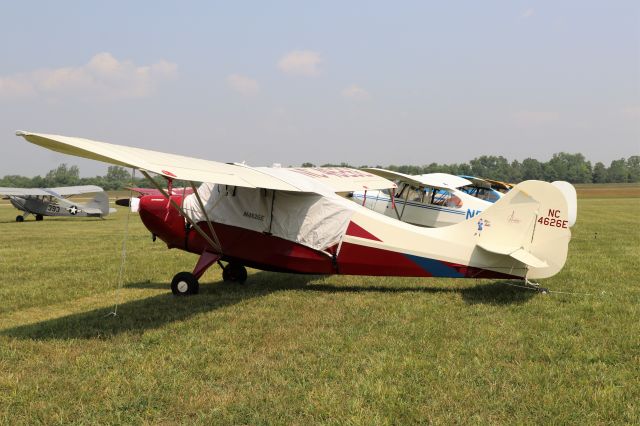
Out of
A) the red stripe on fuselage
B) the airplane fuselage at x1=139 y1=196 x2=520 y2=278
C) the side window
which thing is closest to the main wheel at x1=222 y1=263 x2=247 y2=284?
the airplane fuselage at x1=139 y1=196 x2=520 y2=278

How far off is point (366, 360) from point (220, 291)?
4.12m

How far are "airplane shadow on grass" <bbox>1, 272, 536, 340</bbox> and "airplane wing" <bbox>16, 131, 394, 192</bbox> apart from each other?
1815 millimetres

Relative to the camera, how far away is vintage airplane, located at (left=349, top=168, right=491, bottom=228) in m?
13.4

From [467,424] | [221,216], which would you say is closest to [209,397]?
[467,424]

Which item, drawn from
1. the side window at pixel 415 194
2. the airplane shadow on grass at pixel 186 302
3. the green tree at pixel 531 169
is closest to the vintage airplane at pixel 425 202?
the side window at pixel 415 194

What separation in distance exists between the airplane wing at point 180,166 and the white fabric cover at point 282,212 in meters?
0.29

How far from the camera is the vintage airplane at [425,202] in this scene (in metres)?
13.4

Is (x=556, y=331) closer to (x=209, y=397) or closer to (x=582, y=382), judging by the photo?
(x=582, y=382)

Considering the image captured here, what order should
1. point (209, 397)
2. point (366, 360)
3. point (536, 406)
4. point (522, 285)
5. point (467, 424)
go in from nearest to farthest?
point (467, 424)
point (536, 406)
point (209, 397)
point (366, 360)
point (522, 285)

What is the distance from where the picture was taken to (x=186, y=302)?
23.5 feet

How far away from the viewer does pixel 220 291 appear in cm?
808

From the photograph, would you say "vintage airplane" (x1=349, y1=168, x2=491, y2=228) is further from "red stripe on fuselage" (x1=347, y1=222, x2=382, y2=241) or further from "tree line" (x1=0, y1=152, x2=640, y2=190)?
"tree line" (x1=0, y1=152, x2=640, y2=190)

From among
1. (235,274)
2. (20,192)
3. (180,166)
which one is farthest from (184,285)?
(20,192)

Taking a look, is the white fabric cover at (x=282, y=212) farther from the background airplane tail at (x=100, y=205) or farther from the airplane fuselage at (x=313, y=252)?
the background airplane tail at (x=100, y=205)
